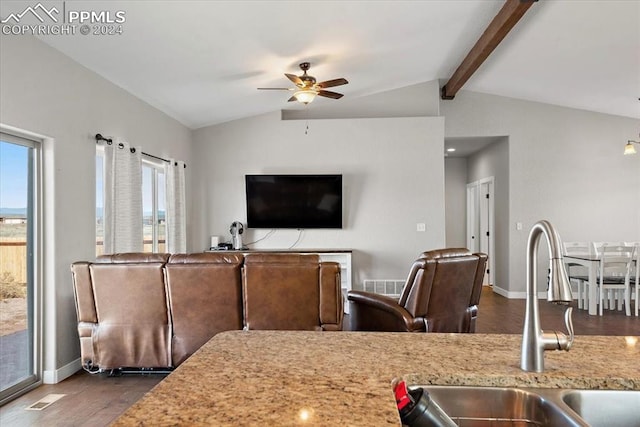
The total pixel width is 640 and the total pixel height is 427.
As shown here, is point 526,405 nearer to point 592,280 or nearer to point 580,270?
point 592,280

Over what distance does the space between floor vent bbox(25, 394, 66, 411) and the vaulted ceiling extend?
266 centimetres

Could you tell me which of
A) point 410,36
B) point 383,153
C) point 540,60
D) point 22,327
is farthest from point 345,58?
point 22,327

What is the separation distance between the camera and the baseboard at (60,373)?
310 cm

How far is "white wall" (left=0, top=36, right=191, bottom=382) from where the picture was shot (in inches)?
112

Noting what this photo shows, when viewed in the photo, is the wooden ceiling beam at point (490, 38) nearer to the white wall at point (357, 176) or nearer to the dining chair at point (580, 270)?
the white wall at point (357, 176)

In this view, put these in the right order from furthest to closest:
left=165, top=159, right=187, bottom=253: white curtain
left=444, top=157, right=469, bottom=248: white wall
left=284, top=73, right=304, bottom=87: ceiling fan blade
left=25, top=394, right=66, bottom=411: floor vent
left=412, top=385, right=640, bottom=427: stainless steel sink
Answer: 1. left=444, top=157, right=469, bottom=248: white wall
2. left=165, top=159, right=187, bottom=253: white curtain
3. left=284, top=73, right=304, bottom=87: ceiling fan blade
4. left=25, top=394, right=66, bottom=411: floor vent
5. left=412, top=385, right=640, bottom=427: stainless steel sink

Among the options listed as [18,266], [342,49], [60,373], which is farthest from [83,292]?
[342,49]

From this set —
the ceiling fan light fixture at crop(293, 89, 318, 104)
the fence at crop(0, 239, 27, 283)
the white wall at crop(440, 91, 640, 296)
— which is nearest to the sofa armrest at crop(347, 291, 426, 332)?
the ceiling fan light fixture at crop(293, 89, 318, 104)

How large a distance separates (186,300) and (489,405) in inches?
99.6

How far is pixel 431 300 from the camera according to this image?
302 cm

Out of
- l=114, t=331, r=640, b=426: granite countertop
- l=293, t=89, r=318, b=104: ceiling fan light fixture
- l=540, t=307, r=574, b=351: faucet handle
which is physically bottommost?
l=114, t=331, r=640, b=426: granite countertop

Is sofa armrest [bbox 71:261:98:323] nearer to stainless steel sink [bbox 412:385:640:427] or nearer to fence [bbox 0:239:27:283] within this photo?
fence [bbox 0:239:27:283]

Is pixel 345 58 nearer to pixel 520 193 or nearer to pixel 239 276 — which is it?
pixel 239 276

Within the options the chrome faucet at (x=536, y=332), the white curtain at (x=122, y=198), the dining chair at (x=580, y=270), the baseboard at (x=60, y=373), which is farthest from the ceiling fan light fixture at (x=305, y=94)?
the dining chair at (x=580, y=270)
